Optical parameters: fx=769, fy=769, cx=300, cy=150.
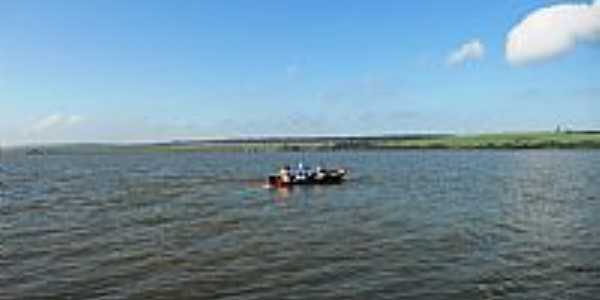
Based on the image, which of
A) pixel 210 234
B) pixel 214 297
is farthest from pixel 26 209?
pixel 214 297

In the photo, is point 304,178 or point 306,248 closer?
point 306,248

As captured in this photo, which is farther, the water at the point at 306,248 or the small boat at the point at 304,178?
the small boat at the point at 304,178

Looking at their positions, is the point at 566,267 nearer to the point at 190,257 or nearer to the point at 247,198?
the point at 190,257

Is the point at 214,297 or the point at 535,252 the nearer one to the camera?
the point at 214,297

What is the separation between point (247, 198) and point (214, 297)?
4378 cm

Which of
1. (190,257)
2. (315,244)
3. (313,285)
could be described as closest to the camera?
(313,285)

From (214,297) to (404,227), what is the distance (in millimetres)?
20269

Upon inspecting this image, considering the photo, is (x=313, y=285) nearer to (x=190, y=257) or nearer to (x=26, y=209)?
(x=190, y=257)

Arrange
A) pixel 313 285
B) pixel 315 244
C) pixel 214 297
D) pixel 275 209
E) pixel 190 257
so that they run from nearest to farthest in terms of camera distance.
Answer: pixel 214 297 → pixel 313 285 → pixel 190 257 → pixel 315 244 → pixel 275 209

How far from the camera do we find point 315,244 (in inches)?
1490

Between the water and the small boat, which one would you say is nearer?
the water

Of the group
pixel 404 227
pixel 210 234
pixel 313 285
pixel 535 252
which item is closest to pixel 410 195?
pixel 404 227

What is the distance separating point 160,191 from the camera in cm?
8212

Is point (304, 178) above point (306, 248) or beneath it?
above
